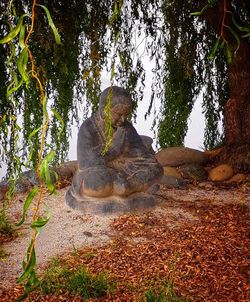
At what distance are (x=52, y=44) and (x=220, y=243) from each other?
2246 mm

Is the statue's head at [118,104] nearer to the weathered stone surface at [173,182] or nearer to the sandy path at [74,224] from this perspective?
the sandy path at [74,224]

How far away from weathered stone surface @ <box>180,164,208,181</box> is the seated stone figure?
4.28 feet

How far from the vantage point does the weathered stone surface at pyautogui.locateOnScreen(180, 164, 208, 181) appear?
5.40m

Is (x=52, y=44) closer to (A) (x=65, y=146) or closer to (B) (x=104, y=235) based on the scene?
(A) (x=65, y=146)

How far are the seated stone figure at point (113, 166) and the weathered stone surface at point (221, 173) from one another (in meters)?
1.46

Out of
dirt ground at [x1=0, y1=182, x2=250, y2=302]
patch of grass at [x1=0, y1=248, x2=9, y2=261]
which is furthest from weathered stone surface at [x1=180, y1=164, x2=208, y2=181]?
patch of grass at [x1=0, y1=248, x2=9, y2=261]

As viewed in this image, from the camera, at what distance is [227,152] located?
5570mm

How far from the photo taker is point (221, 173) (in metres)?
5.41

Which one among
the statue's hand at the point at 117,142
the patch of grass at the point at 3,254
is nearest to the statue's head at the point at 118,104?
the statue's hand at the point at 117,142

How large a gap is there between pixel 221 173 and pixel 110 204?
202 cm

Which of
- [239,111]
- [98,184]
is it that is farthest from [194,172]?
[98,184]

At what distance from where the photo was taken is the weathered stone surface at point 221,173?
5.38 m

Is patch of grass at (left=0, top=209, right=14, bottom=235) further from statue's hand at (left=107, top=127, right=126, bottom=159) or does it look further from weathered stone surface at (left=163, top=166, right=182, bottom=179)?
weathered stone surface at (left=163, top=166, right=182, bottom=179)

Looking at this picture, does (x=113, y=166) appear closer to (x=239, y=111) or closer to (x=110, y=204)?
(x=110, y=204)
